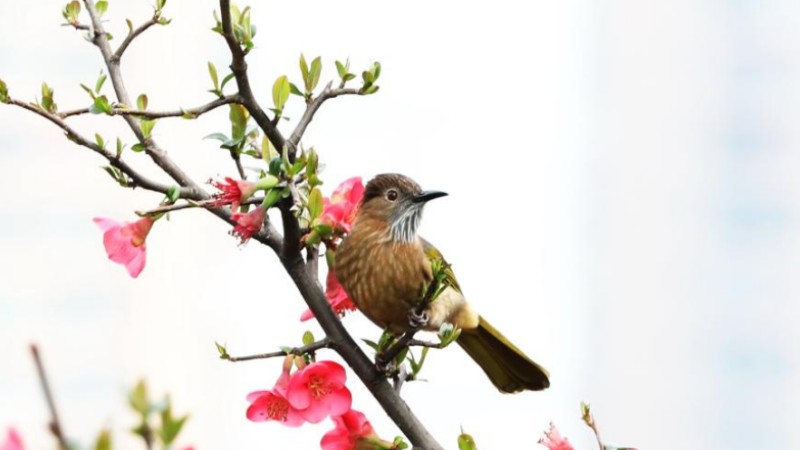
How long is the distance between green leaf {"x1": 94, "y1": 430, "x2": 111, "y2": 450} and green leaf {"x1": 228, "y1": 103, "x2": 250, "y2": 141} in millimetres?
940

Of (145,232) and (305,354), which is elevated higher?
(145,232)

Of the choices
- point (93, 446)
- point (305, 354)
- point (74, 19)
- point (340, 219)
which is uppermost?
point (74, 19)

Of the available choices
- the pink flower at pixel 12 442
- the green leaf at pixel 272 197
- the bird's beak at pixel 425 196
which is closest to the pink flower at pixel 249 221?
the green leaf at pixel 272 197

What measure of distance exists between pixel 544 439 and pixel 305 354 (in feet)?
0.98

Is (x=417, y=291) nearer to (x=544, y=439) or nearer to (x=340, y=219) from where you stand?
(x=340, y=219)

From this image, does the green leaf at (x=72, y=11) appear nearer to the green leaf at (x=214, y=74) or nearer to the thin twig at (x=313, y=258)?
the green leaf at (x=214, y=74)

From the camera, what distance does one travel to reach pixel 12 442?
1.65 feet

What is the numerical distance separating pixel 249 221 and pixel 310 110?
0.17 m

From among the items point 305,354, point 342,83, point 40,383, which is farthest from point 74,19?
point 40,383

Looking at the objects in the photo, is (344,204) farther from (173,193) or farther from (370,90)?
(173,193)

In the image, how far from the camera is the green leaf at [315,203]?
1300mm

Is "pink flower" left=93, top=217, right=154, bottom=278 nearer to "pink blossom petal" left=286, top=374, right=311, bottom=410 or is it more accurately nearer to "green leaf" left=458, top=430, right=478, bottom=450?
"pink blossom petal" left=286, top=374, right=311, bottom=410

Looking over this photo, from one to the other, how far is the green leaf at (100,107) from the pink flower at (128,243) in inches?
7.0

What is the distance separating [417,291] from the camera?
173 centimetres
